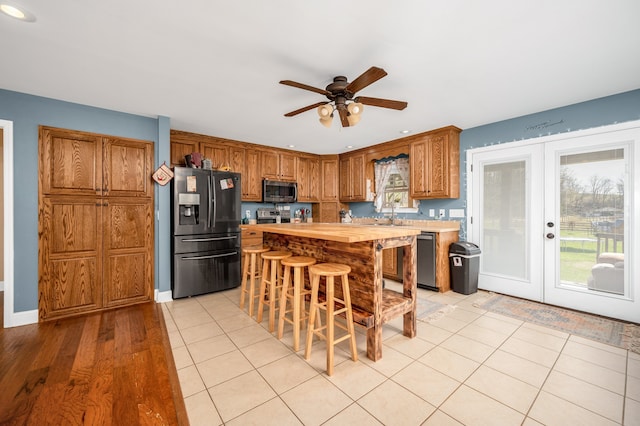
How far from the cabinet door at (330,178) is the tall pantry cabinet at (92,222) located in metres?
3.27

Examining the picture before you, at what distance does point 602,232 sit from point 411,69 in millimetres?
2876

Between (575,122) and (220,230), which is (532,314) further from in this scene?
(220,230)

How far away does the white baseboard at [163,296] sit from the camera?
3.46 m

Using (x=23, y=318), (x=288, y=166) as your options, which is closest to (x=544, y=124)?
(x=288, y=166)

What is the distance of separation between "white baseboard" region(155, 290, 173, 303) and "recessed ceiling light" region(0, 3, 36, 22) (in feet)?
9.45

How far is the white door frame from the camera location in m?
2.71

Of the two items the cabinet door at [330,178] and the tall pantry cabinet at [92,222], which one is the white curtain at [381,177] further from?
the tall pantry cabinet at [92,222]

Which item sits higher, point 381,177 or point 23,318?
point 381,177

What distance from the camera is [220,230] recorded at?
12.6ft

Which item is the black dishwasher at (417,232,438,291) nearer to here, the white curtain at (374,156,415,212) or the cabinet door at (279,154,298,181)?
the white curtain at (374,156,415,212)

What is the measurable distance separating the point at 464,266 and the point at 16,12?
482cm

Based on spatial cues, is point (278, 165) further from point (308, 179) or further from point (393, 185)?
point (393, 185)

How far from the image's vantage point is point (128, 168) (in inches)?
131

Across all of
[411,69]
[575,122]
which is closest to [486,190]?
[575,122]
